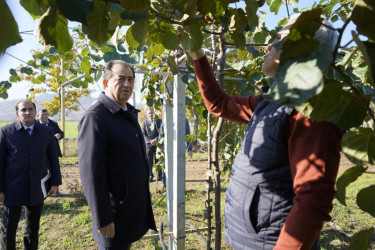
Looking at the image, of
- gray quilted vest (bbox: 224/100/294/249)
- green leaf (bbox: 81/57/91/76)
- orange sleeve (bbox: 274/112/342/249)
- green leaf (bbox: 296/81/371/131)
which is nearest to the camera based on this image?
green leaf (bbox: 296/81/371/131)

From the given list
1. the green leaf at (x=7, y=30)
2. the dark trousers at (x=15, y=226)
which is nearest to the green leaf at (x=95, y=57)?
the dark trousers at (x=15, y=226)

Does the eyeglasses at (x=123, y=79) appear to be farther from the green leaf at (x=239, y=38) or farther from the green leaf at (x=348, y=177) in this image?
the green leaf at (x=348, y=177)

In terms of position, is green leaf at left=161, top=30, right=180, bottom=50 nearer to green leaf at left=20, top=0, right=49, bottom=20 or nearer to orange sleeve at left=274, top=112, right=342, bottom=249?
green leaf at left=20, top=0, right=49, bottom=20

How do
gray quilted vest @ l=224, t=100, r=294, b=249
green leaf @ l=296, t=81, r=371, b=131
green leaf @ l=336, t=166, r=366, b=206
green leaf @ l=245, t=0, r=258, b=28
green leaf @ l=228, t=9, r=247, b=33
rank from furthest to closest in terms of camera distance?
gray quilted vest @ l=224, t=100, r=294, b=249 → green leaf @ l=228, t=9, r=247, b=33 → green leaf @ l=245, t=0, r=258, b=28 → green leaf @ l=336, t=166, r=366, b=206 → green leaf @ l=296, t=81, r=371, b=131

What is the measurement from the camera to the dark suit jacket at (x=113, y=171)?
69.7 inches

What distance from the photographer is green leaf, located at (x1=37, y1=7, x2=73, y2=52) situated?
0.57 m

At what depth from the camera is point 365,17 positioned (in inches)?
15.5

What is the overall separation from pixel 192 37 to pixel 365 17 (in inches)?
18.7

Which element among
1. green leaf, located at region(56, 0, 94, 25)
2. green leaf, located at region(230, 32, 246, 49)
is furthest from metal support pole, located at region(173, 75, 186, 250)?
green leaf, located at region(56, 0, 94, 25)

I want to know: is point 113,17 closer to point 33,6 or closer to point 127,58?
point 33,6

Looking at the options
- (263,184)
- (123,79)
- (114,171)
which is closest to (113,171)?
(114,171)

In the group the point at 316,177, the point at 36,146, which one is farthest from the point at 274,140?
the point at 36,146

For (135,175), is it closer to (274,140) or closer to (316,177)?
(274,140)

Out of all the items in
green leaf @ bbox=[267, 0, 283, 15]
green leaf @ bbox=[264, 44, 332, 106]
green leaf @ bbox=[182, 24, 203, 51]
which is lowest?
green leaf @ bbox=[264, 44, 332, 106]
